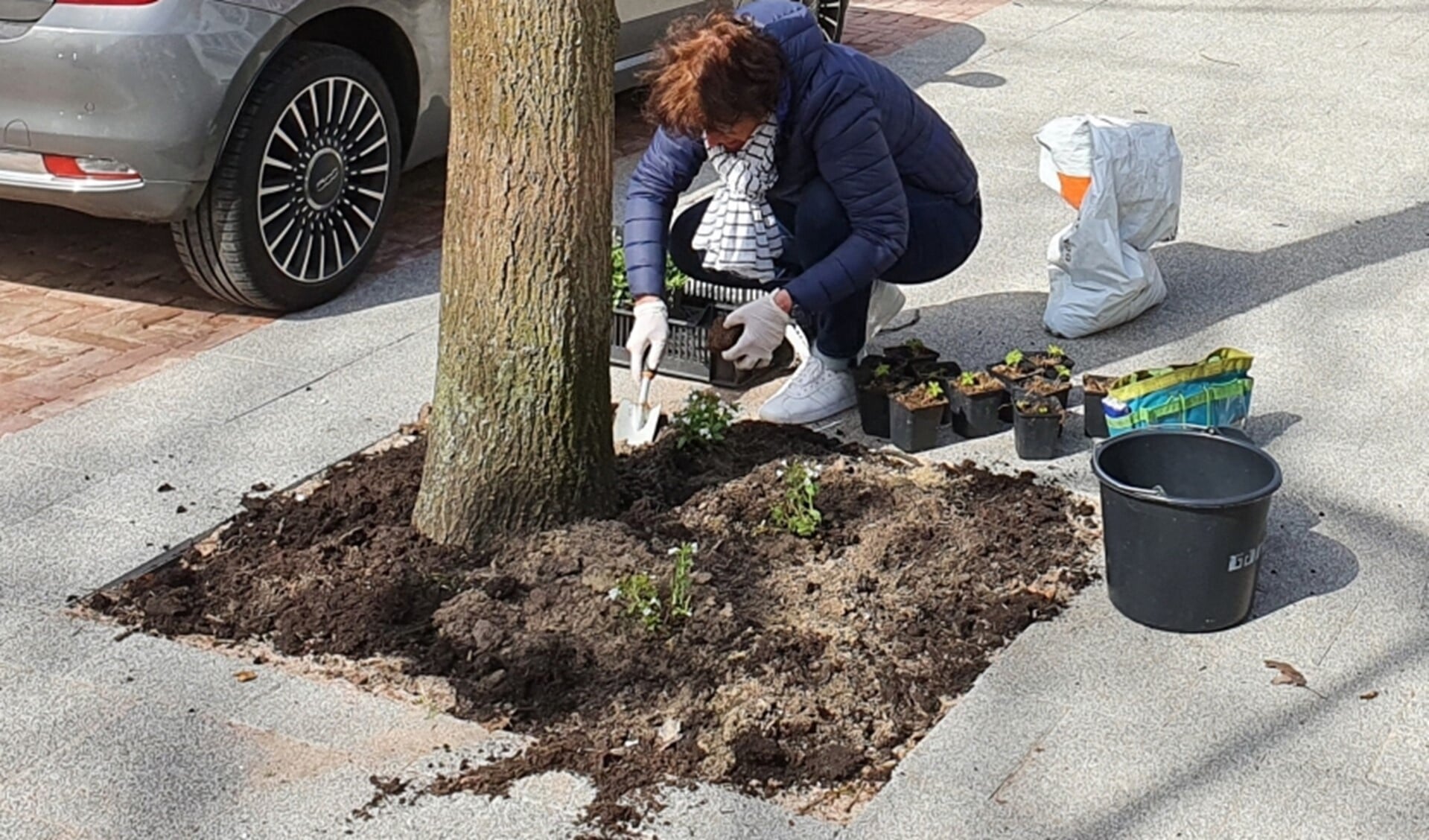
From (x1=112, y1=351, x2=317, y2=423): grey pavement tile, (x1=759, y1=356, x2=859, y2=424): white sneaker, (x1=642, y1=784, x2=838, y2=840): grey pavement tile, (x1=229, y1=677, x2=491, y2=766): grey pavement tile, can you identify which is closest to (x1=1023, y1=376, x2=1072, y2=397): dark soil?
(x1=759, y1=356, x2=859, y2=424): white sneaker

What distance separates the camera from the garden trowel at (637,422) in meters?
4.82

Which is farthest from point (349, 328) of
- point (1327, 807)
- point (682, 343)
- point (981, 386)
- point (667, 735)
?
point (1327, 807)

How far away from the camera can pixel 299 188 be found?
5.85 metres

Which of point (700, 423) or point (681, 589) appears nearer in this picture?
point (681, 589)

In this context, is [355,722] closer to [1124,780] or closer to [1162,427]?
[1124,780]

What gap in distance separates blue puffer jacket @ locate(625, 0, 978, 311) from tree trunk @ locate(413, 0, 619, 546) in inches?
24.8

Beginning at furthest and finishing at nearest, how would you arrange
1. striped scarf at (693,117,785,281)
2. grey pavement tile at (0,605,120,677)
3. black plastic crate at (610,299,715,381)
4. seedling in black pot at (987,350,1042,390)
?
black plastic crate at (610,299,715,381), seedling in black pot at (987,350,1042,390), striped scarf at (693,117,785,281), grey pavement tile at (0,605,120,677)

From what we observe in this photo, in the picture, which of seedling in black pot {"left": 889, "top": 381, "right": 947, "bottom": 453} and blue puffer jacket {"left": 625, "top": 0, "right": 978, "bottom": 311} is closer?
blue puffer jacket {"left": 625, "top": 0, "right": 978, "bottom": 311}

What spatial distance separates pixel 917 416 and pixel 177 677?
2.12 metres

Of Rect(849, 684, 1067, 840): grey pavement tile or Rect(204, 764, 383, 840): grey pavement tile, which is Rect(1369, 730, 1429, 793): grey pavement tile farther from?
Rect(204, 764, 383, 840): grey pavement tile

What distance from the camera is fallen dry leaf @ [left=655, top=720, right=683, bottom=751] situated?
354 cm

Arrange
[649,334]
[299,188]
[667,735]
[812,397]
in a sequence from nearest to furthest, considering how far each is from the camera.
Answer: [667,735] → [649,334] → [812,397] → [299,188]

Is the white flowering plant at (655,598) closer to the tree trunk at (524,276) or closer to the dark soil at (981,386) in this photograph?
the tree trunk at (524,276)

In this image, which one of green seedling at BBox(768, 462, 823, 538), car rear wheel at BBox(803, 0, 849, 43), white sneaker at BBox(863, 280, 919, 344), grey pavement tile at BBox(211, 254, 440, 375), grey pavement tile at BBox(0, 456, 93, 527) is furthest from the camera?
car rear wheel at BBox(803, 0, 849, 43)
